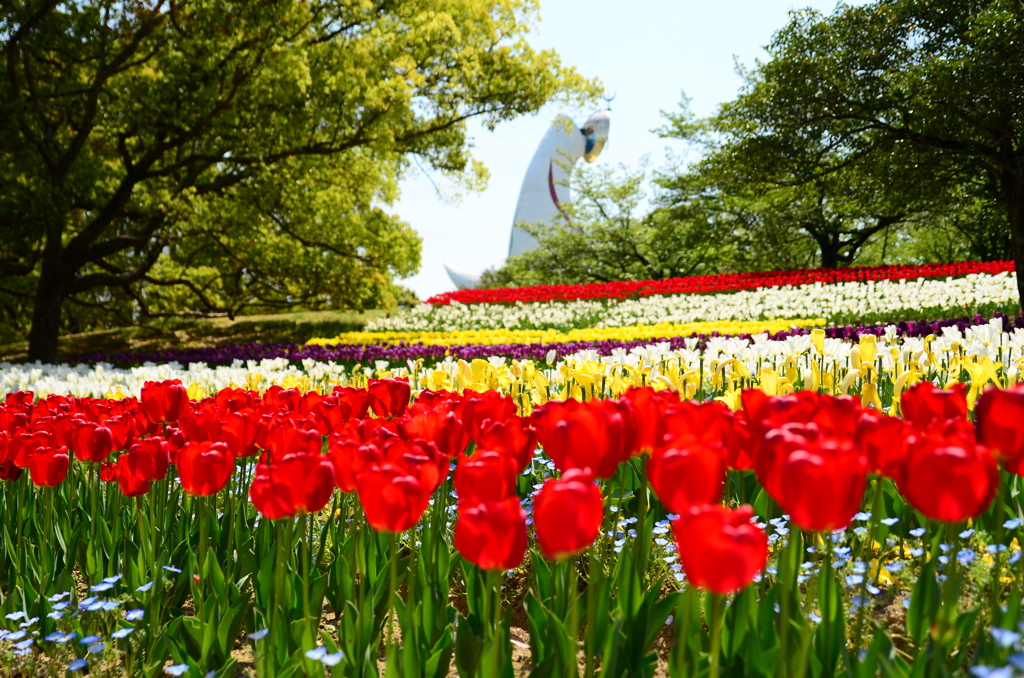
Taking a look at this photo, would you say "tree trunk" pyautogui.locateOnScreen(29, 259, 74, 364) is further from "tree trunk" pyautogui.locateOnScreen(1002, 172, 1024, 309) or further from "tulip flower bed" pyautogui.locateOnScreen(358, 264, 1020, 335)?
"tree trunk" pyautogui.locateOnScreen(1002, 172, 1024, 309)

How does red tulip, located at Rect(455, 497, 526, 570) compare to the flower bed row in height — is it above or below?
above

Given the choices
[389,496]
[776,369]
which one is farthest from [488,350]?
[389,496]

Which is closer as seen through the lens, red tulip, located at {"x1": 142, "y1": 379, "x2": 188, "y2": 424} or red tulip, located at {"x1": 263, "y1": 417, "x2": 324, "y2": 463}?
red tulip, located at {"x1": 263, "y1": 417, "x2": 324, "y2": 463}

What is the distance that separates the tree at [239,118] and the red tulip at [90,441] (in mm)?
10964

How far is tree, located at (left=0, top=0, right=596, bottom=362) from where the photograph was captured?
12.0 metres

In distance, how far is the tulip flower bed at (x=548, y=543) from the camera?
115 centimetres

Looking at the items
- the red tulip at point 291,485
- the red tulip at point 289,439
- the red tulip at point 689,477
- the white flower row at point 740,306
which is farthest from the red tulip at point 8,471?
the white flower row at point 740,306

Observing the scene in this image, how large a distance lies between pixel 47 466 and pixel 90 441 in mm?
147

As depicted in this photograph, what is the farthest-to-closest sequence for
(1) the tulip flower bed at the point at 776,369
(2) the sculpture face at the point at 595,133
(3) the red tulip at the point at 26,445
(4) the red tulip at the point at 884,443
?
(2) the sculpture face at the point at 595,133
(1) the tulip flower bed at the point at 776,369
(3) the red tulip at the point at 26,445
(4) the red tulip at the point at 884,443

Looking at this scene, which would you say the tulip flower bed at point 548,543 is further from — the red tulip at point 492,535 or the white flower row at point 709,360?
the white flower row at point 709,360

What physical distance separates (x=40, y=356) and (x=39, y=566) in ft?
46.2

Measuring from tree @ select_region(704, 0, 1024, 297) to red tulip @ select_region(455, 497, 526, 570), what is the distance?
10.1 meters

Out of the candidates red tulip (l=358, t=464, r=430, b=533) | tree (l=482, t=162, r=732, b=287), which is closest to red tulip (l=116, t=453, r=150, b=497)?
red tulip (l=358, t=464, r=430, b=533)

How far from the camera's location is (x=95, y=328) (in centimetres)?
2630
